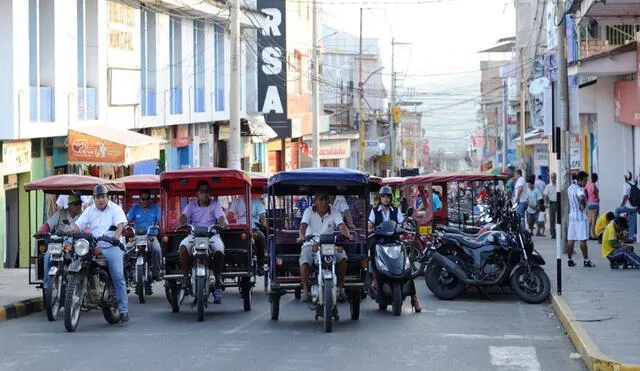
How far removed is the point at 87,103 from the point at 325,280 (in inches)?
697

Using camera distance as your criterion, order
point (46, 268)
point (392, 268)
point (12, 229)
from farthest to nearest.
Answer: point (12, 229) < point (46, 268) < point (392, 268)

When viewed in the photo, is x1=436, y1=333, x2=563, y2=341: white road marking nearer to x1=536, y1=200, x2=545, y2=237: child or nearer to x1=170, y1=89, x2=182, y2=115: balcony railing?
x1=536, y1=200, x2=545, y2=237: child

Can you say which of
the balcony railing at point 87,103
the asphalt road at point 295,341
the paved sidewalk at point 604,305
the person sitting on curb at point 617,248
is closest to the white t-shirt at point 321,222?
the asphalt road at point 295,341

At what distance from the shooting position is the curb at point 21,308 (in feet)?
53.9

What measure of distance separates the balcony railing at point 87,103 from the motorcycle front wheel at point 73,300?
15.5 meters

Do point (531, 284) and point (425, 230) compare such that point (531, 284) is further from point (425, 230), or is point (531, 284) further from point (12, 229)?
point (12, 229)

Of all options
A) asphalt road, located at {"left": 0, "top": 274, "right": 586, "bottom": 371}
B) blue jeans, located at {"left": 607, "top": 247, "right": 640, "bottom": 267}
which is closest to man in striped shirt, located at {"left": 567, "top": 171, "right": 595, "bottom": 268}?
blue jeans, located at {"left": 607, "top": 247, "right": 640, "bottom": 267}

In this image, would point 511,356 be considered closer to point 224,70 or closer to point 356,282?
point 356,282

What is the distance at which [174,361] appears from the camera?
1214 cm

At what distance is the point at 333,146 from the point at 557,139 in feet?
177

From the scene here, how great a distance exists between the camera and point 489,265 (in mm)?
18500

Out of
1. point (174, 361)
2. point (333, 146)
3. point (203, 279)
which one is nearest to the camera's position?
point (174, 361)

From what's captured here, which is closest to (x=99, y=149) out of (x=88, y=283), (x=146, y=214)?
(x=146, y=214)

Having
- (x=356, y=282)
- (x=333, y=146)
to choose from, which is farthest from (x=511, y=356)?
(x=333, y=146)
